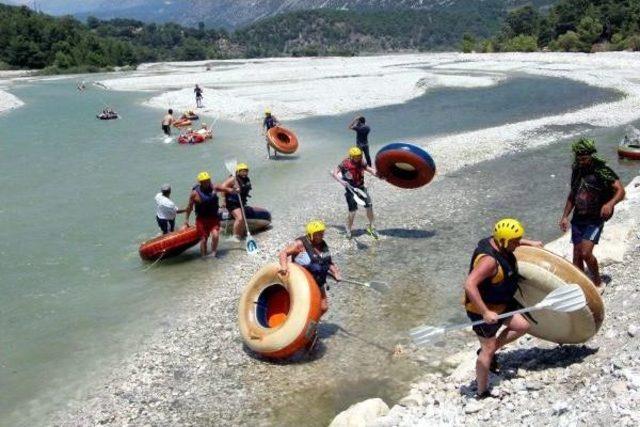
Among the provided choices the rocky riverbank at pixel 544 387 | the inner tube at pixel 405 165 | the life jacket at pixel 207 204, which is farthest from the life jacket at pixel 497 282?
the life jacket at pixel 207 204

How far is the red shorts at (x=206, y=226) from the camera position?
1288 cm

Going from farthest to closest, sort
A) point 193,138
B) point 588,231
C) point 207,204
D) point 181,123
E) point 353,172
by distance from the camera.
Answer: point 181,123 < point 193,138 < point 353,172 < point 207,204 < point 588,231

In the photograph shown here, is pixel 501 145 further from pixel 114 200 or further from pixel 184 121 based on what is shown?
pixel 184 121

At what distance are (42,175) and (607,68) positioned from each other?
5459cm

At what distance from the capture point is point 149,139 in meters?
31.2

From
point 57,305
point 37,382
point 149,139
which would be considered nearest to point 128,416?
point 37,382

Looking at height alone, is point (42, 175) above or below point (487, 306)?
below

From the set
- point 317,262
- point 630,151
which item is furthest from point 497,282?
point 630,151

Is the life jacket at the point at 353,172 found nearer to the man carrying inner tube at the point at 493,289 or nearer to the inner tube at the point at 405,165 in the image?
the inner tube at the point at 405,165

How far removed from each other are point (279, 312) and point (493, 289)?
3.97 m

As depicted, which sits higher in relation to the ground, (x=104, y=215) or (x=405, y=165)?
(x=405, y=165)

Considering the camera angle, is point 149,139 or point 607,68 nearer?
point 149,139

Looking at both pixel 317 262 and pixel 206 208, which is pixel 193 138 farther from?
pixel 317 262

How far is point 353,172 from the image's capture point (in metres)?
13.1
